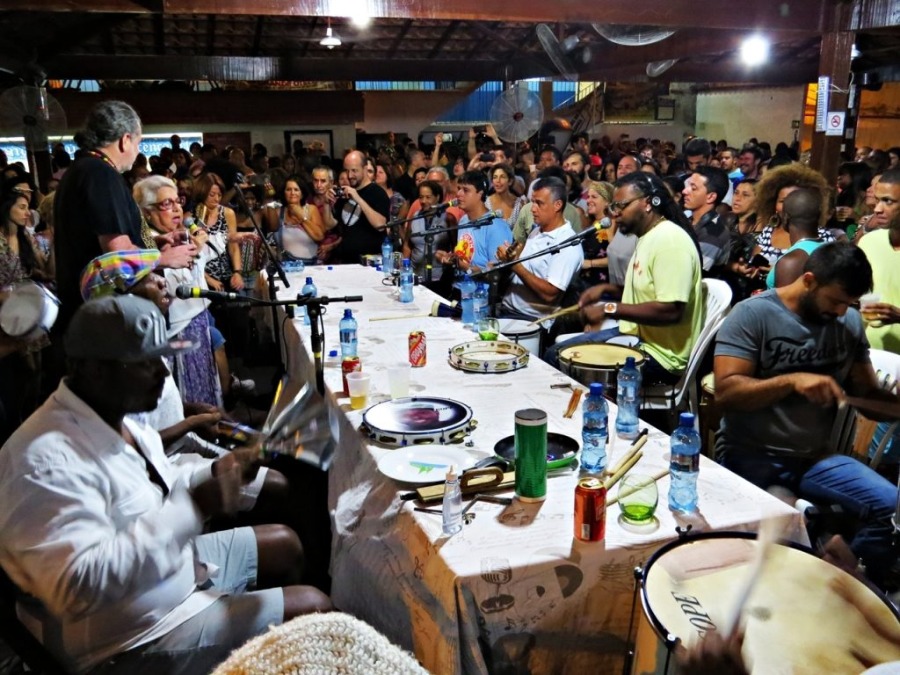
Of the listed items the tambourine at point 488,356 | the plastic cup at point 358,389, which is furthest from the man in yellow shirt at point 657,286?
the plastic cup at point 358,389

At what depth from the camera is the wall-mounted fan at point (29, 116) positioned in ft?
27.4

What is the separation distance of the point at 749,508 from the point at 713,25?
6.27 m

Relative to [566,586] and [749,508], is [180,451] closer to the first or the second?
[566,586]

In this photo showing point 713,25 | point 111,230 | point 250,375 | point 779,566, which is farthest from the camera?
point 713,25

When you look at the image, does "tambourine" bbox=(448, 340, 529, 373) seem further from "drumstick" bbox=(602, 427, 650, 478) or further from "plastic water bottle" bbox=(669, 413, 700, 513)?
"plastic water bottle" bbox=(669, 413, 700, 513)

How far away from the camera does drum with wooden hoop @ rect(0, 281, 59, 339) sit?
2.82 metres

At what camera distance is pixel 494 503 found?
6.45 ft

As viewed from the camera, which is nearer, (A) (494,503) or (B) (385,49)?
(A) (494,503)

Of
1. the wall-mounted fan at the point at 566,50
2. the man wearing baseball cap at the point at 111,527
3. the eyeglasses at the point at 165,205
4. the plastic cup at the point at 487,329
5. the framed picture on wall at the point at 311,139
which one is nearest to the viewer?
→ the man wearing baseball cap at the point at 111,527

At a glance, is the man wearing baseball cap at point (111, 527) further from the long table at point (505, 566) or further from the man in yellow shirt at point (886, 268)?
the man in yellow shirt at point (886, 268)

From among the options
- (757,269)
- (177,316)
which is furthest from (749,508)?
(757,269)

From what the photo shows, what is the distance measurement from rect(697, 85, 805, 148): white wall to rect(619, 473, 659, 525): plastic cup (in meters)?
15.8

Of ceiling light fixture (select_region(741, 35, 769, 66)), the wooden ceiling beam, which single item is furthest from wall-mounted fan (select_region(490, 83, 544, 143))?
ceiling light fixture (select_region(741, 35, 769, 66))

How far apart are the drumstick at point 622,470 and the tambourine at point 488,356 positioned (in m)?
1.05
